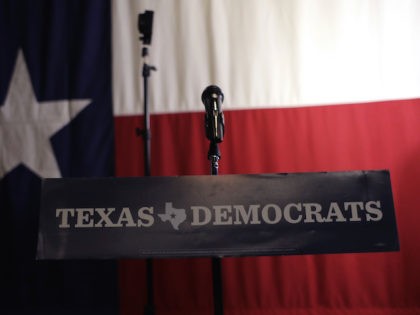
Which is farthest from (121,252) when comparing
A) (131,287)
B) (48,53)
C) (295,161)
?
(48,53)

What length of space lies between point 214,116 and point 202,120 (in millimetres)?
857

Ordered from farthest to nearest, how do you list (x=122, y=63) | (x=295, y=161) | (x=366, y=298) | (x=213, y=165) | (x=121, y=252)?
(x=122, y=63) < (x=295, y=161) < (x=366, y=298) < (x=213, y=165) < (x=121, y=252)

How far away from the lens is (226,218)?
0.95 metres

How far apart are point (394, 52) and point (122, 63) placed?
1.33m

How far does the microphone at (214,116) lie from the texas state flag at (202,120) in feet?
2.63

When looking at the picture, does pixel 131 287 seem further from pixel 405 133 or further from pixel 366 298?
pixel 405 133

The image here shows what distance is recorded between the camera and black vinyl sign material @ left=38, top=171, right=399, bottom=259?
3.09 ft

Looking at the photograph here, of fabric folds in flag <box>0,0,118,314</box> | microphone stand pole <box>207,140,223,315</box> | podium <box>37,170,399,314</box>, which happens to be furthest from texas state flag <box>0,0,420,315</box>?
podium <box>37,170,399,314</box>

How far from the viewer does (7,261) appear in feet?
6.26

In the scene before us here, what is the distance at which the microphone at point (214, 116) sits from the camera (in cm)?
108

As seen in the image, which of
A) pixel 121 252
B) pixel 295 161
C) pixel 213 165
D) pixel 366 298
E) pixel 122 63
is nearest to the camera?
pixel 121 252

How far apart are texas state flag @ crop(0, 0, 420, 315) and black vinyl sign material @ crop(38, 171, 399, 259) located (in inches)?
36.4

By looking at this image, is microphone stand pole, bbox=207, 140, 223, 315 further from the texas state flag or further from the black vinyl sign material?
the texas state flag

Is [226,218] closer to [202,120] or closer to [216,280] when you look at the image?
[216,280]
